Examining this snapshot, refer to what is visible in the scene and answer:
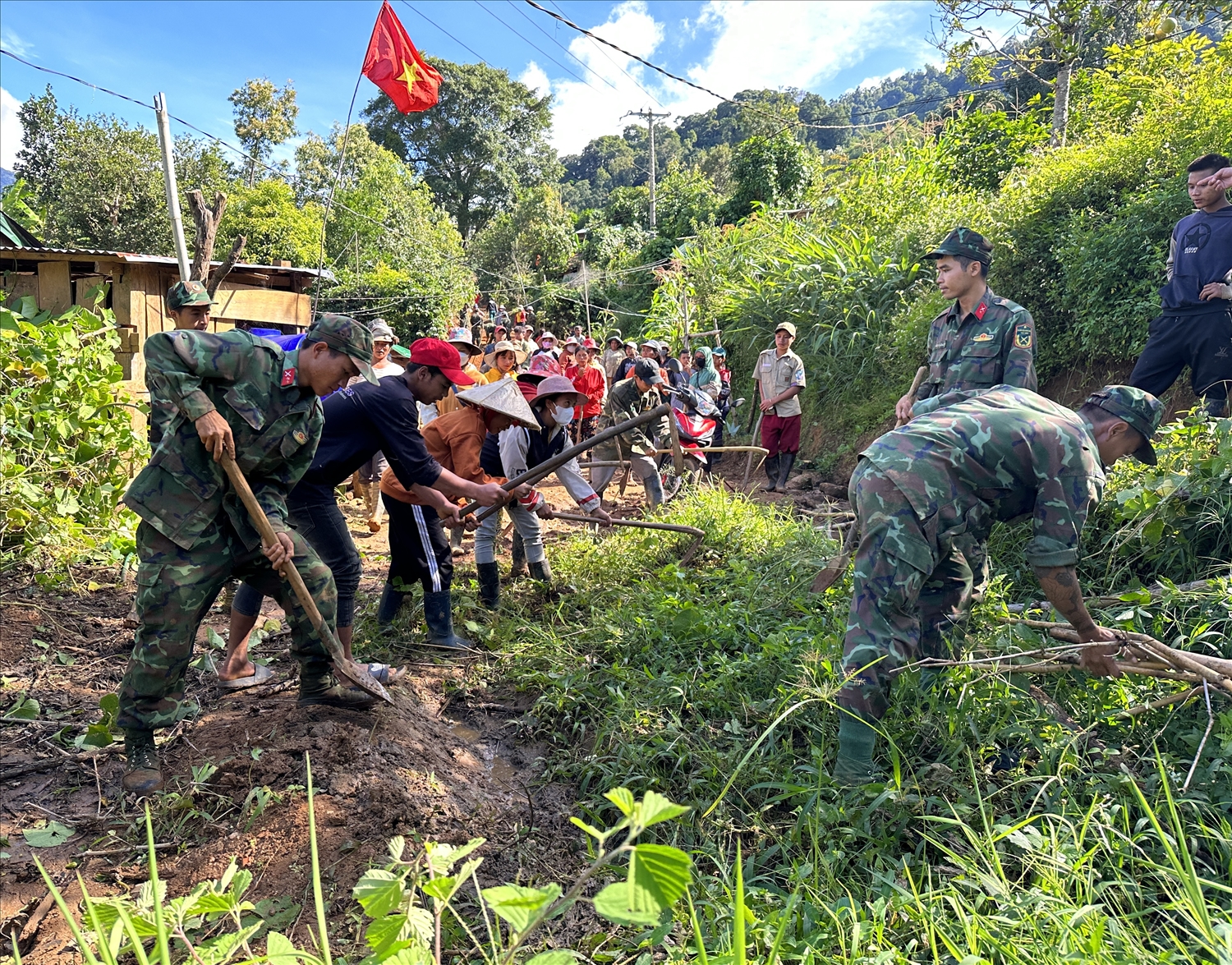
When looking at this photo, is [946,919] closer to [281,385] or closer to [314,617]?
[314,617]

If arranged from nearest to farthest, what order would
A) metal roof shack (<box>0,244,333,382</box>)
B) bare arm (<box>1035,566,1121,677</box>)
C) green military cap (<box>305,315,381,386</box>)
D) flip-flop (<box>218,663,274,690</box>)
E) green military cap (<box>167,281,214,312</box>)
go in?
bare arm (<box>1035,566,1121,677</box>) → green military cap (<box>305,315,381,386</box>) → flip-flop (<box>218,663,274,690</box>) → green military cap (<box>167,281,214,312</box>) → metal roof shack (<box>0,244,333,382</box>)

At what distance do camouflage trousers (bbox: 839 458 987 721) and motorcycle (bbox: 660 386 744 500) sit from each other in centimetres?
474

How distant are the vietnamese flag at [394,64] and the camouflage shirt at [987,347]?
7504mm

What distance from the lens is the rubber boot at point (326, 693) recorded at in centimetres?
344

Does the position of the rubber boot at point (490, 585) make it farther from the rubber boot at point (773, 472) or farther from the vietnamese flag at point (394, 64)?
the vietnamese flag at point (394, 64)

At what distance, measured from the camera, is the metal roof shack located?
980 centimetres

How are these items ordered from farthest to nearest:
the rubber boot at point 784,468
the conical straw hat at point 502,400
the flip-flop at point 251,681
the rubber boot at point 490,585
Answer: the rubber boot at point 784,468
the rubber boot at point 490,585
the conical straw hat at point 502,400
the flip-flop at point 251,681

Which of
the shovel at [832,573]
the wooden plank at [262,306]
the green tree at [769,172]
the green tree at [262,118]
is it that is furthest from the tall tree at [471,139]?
the shovel at [832,573]

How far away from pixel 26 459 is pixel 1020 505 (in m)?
5.83

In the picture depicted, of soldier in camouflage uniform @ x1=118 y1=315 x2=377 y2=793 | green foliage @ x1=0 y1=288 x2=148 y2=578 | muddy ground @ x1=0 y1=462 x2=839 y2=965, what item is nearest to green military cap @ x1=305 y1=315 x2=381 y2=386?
soldier in camouflage uniform @ x1=118 y1=315 x2=377 y2=793

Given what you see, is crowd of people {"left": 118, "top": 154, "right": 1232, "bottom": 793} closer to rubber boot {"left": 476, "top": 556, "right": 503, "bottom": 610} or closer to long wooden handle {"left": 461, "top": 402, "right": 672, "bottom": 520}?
long wooden handle {"left": 461, "top": 402, "right": 672, "bottom": 520}

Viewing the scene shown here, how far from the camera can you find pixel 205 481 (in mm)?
2912

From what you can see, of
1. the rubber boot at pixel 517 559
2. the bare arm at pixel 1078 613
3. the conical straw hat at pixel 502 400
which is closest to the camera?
the bare arm at pixel 1078 613

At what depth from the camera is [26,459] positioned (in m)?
5.13
